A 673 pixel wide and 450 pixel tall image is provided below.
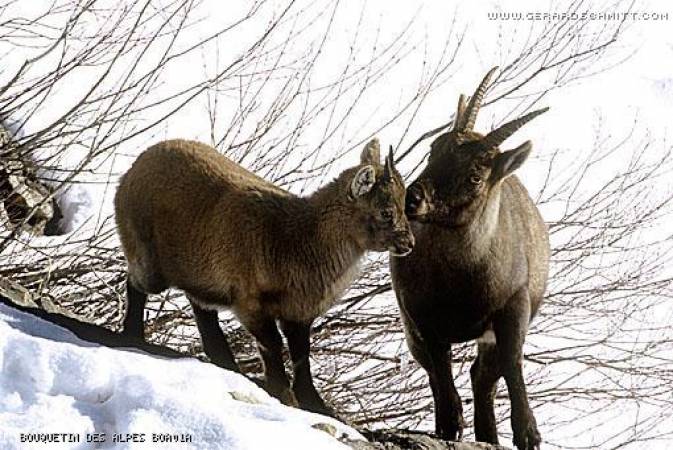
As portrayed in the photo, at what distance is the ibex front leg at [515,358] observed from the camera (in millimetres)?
5629

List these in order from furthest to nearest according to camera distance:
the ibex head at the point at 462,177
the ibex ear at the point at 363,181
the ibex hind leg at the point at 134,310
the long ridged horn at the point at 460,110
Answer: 1. the ibex hind leg at the point at 134,310
2. the long ridged horn at the point at 460,110
3. the ibex ear at the point at 363,181
4. the ibex head at the point at 462,177

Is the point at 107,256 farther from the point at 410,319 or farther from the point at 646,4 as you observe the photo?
the point at 646,4

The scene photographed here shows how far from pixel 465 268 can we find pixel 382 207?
1.58 ft

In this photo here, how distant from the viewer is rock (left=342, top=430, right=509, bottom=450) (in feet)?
17.2

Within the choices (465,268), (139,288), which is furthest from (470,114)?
(139,288)

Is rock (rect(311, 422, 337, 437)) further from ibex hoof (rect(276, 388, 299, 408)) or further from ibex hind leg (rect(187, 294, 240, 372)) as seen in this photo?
ibex hind leg (rect(187, 294, 240, 372))

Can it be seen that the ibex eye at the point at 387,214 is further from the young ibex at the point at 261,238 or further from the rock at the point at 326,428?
the rock at the point at 326,428

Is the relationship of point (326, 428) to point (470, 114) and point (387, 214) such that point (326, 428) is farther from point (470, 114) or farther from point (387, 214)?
point (470, 114)

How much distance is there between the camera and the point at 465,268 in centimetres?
572

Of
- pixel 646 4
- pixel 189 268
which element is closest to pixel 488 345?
pixel 189 268

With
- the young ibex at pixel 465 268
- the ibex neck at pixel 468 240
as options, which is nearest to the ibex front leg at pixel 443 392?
the young ibex at pixel 465 268

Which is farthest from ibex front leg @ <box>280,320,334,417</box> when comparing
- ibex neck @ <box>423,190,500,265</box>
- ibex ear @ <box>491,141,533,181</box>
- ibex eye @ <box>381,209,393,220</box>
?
ibex ear @ <box>491,141,533,181</box>

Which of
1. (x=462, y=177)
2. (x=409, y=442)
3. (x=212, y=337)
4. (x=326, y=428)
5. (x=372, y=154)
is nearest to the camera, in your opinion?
(x=326, y=428)

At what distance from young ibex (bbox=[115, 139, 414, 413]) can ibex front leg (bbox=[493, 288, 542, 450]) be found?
1.95ft
